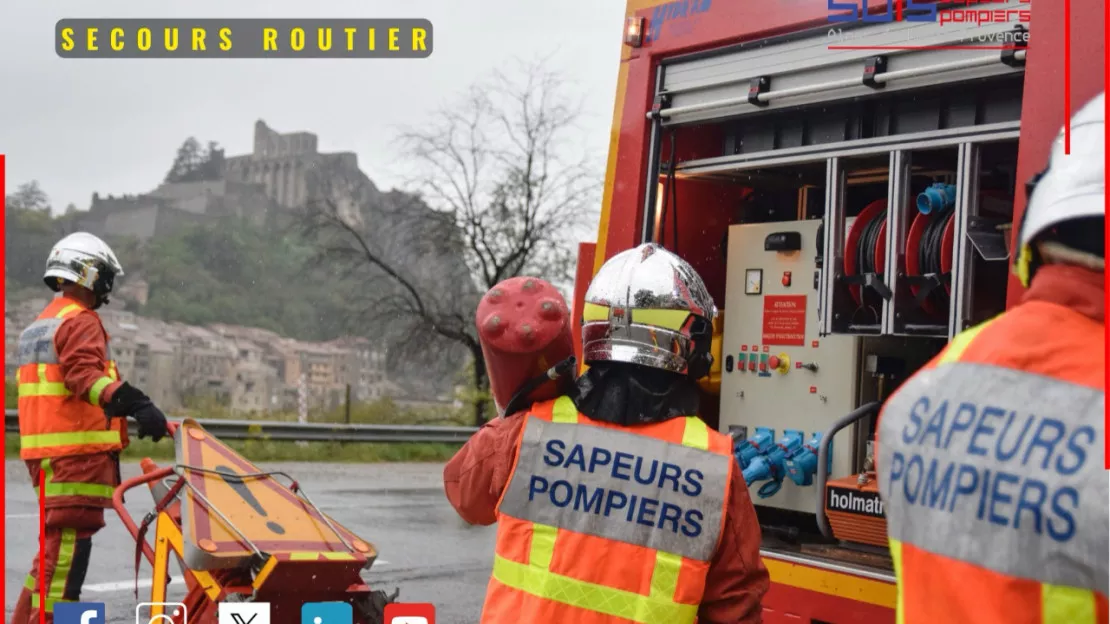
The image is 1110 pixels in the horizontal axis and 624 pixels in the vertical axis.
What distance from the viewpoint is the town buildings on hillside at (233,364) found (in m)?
19.3

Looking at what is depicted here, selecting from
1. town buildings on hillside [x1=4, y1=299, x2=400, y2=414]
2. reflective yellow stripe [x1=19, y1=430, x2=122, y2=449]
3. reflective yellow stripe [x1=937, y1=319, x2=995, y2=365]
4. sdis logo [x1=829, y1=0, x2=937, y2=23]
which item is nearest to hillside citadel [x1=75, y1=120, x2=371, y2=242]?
town buildings on hillside [x1=4, y1=299, x2=400, y2=414]

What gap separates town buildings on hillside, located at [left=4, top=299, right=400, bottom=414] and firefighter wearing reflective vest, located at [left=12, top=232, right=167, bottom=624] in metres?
13.0

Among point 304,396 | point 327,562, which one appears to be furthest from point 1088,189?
point 304,396

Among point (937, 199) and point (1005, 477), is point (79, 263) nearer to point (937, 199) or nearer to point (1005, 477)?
point (937, 199)

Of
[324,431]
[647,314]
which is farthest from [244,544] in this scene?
[324,431]

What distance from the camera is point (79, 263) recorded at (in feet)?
17.9

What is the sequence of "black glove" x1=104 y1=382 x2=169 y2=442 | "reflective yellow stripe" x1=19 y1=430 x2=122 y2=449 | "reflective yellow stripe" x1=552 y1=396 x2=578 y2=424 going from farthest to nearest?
"reflective yellow stripe" x1=19 y1=430 x2=122 y2=449 → "black glove" x1=104 y1=382 x2=169 y2=442 → "reflective yellow stripe" x1=552 y1=396 x2=578 y2=424

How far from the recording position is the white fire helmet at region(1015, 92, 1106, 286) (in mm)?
1462

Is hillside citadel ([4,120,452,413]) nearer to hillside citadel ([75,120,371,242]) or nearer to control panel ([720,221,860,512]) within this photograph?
hillside citadel ([75,120,371,242])

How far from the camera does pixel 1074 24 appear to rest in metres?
3.18

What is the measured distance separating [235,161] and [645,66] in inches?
841

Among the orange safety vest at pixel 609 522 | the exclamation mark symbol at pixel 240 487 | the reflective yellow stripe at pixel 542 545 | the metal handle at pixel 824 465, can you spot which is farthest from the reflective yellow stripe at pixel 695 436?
the exclamation mark symbol at pixel 240 487

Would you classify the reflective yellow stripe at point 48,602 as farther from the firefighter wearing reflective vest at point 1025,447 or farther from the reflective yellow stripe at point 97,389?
the firefighter wearing reflective vest at point 1025,447

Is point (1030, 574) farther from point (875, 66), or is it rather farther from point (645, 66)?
point (645, 66)
